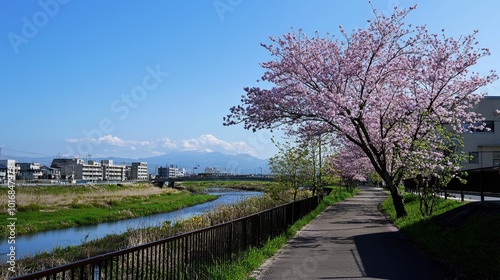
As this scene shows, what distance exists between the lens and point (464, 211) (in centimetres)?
1282

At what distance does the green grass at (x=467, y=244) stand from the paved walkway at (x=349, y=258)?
0.32 metres

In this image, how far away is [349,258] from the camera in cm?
1027

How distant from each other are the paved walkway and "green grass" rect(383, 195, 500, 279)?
321 millimetres

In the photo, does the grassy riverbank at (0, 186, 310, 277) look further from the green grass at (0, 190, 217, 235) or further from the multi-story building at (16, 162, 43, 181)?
the multi-story building at (16, 162, 43, 181)

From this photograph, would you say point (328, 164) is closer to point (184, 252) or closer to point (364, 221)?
point (364, 221)

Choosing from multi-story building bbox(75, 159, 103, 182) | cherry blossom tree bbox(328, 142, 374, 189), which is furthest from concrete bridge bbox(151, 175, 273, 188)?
multi-story building bbox(75, 159, 103, 182)

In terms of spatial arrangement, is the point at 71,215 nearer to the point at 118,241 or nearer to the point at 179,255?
the point at 118,241

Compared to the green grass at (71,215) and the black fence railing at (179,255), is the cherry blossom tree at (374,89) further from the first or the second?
the green grass at (71,215)

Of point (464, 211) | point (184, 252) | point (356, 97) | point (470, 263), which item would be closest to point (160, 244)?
point (184, 252)

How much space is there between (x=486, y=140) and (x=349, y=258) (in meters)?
54.1

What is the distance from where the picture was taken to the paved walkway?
8.50 meters

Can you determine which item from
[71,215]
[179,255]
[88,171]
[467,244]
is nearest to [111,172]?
[88,171]

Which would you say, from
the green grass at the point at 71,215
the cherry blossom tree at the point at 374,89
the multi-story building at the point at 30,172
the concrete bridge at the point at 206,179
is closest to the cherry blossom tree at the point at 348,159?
the cherry blossom tree at the point at 374,89

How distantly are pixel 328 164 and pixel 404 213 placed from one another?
47.1 feet
